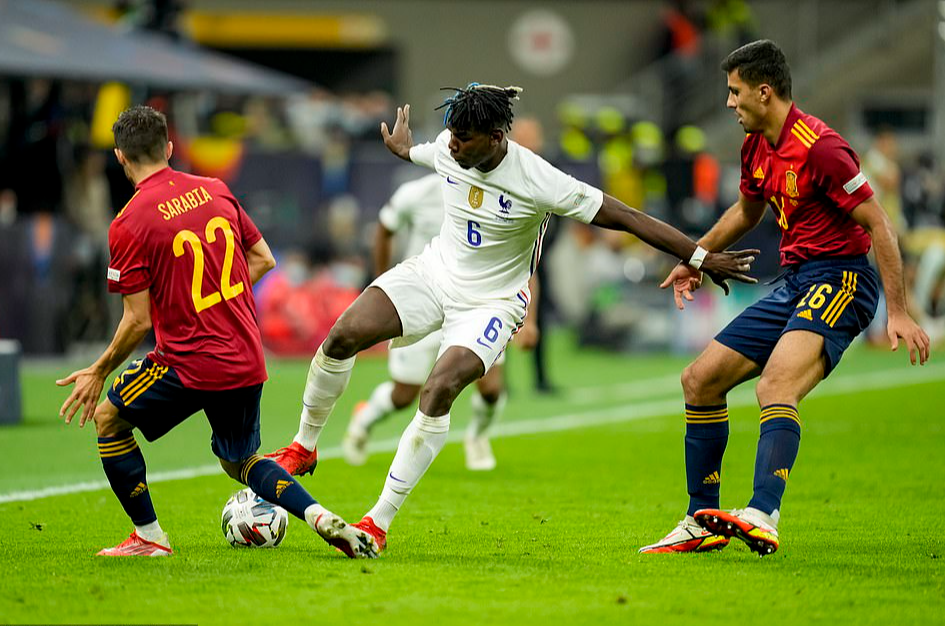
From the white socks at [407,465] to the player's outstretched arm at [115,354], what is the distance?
133 centimetres

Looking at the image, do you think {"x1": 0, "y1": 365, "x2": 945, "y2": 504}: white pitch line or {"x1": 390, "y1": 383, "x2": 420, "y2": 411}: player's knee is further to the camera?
{"x1": 390, "y1": 383, "x2": 420, "y2": 411}: player's knee

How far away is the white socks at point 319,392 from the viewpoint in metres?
7.88

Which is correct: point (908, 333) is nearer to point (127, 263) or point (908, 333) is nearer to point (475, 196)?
point (475, 196)

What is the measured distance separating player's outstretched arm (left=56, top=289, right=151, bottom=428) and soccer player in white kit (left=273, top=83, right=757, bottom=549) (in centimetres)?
123

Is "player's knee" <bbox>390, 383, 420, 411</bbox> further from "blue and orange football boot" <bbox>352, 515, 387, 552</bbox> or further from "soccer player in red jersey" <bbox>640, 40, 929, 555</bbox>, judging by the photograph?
"blue and orange football boot" <bbox>352, 515, 387, 552</bbox>

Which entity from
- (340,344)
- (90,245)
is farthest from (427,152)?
(90,245)

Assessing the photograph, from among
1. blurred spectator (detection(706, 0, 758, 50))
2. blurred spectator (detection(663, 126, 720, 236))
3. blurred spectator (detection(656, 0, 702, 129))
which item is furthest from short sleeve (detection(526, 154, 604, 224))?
blurred spectator (detection(656, 0, 702, 129))

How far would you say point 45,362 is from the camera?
18.3m

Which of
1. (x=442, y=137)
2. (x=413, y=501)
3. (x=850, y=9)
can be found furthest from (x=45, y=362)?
(x=850, y=9)

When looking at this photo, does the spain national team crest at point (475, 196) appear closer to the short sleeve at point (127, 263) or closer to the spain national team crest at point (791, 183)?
the spain national team crest at point (791, 183)

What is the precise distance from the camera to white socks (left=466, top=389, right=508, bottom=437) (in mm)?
10820

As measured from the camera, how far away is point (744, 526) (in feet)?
22.1

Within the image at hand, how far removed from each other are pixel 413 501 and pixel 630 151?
1620 cm

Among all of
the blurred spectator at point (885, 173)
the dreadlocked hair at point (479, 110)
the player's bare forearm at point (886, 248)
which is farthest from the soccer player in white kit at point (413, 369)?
the blurred spectator at point (885, 173)
